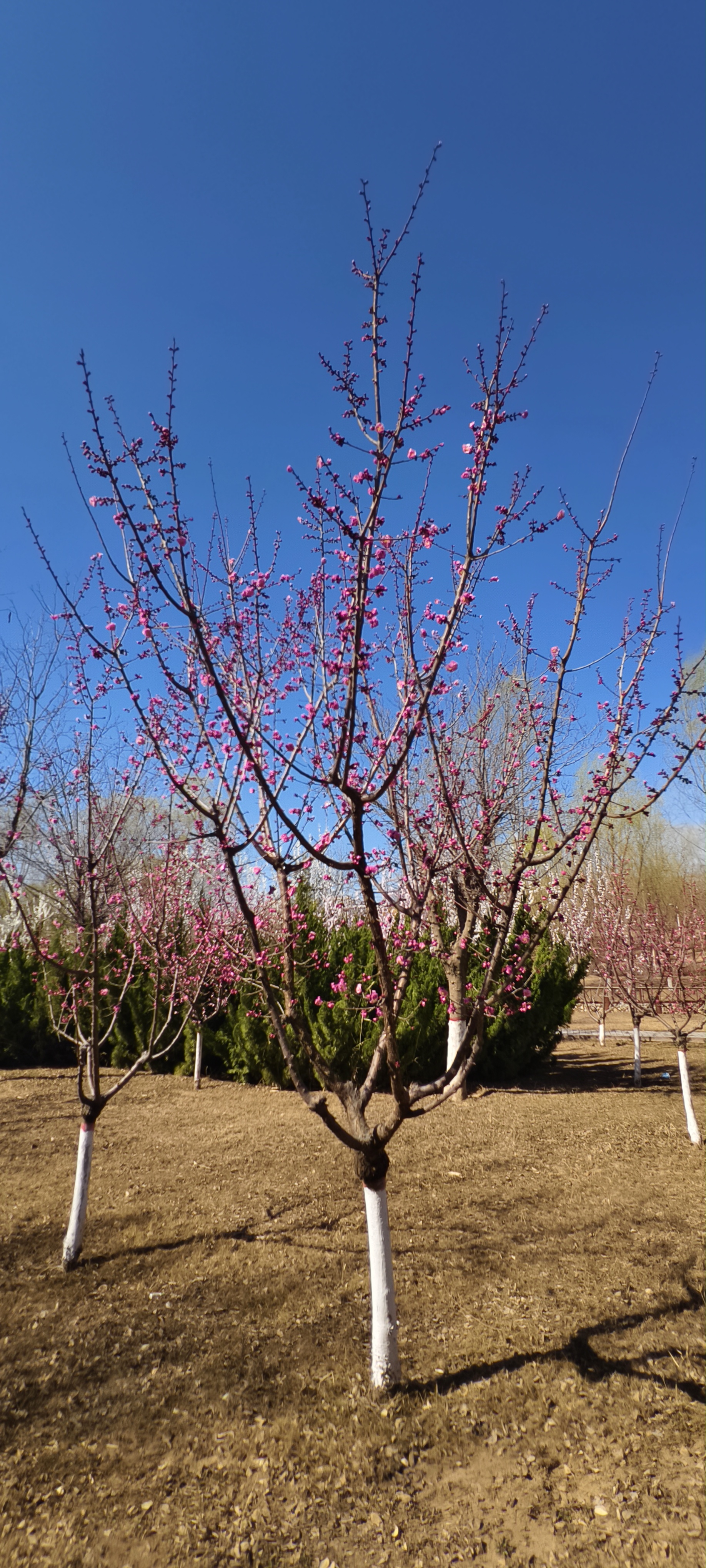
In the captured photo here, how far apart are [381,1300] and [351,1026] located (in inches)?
206

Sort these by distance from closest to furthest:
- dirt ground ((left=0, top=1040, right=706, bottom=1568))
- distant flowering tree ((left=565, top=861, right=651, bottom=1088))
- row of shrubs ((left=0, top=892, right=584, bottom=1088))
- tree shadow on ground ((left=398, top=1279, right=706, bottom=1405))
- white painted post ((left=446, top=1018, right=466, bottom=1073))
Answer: dirt ground ((left=0, top=1040, right=706, bottom=1568)) → tree shadow on ground ((left=398, top=1279, right=706, bottom=1405)) → distant flowering tree ((left=565, top=861, right=651, bottom=1088)) → white painted post ((left=446, top=1018, right=466, bottom=1073)) → row of shrubs ((left=0, top=892, right=584, bottom=1088))

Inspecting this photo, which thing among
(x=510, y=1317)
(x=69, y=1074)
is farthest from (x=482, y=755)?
(x=69, y=1074)

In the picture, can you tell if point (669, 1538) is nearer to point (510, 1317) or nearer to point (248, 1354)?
point (510, 1317)

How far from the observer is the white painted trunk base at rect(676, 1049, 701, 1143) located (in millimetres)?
5875

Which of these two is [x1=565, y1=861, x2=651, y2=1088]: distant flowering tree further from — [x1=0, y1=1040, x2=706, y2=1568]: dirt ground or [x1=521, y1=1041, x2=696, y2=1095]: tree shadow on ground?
[x1=0, y1=1040, x2=706, y2=1568]: dirt ground

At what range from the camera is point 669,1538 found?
210 cm

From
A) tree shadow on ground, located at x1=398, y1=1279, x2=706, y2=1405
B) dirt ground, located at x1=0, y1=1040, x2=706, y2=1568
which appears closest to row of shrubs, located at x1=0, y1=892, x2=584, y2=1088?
dirt ground, located at x1=0, y1=1040, x2=706, y2=1568

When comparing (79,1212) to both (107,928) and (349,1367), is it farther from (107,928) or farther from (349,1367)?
(107,928)

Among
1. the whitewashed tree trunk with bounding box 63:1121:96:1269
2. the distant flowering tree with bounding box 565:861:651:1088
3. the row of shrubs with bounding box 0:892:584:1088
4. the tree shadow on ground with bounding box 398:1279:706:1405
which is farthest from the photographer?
the row of shrubs with bounding box 0:892:584:1088

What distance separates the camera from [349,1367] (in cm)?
297

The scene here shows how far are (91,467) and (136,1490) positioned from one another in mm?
3272

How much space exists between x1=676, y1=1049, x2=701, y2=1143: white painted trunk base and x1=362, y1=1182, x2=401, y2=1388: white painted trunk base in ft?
12.6

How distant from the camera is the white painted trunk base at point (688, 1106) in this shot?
588cm

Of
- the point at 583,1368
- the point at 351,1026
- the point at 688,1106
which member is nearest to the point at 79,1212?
the point at 583,1368
